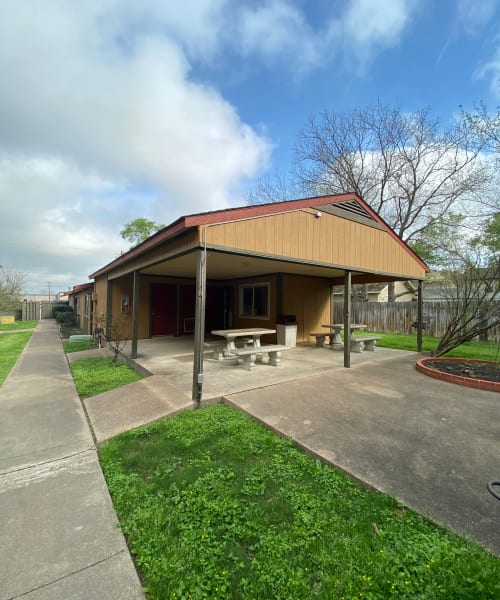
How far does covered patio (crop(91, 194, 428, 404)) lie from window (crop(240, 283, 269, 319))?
0.11 feet

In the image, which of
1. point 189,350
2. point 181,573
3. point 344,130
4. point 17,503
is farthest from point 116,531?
point 344,130

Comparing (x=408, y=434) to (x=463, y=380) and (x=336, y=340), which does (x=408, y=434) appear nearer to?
(x=463, y=380)

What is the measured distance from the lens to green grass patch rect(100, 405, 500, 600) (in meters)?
1.55

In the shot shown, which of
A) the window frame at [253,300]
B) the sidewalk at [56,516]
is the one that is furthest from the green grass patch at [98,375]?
the window frame at [253,300]

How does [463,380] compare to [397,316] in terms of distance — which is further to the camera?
[397,316]

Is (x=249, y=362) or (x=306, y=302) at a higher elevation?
(x=306, y=302)

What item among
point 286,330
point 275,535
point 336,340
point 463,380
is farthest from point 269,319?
point 275,535

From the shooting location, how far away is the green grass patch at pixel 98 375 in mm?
5277

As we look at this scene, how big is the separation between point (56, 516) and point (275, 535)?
5.38 ft

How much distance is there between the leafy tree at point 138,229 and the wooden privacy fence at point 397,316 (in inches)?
796

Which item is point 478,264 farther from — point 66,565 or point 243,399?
point 66,565

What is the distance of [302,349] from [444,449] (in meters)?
6.03

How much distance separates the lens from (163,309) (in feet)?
35.6

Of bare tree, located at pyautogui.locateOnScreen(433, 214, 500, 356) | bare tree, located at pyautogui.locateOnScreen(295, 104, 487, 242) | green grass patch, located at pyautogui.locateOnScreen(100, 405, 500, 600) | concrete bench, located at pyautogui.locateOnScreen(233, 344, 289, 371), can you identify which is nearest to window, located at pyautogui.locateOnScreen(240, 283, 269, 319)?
concrete bench, located at pyautogui.locateOnScreen(233, 344, 289, 371)
